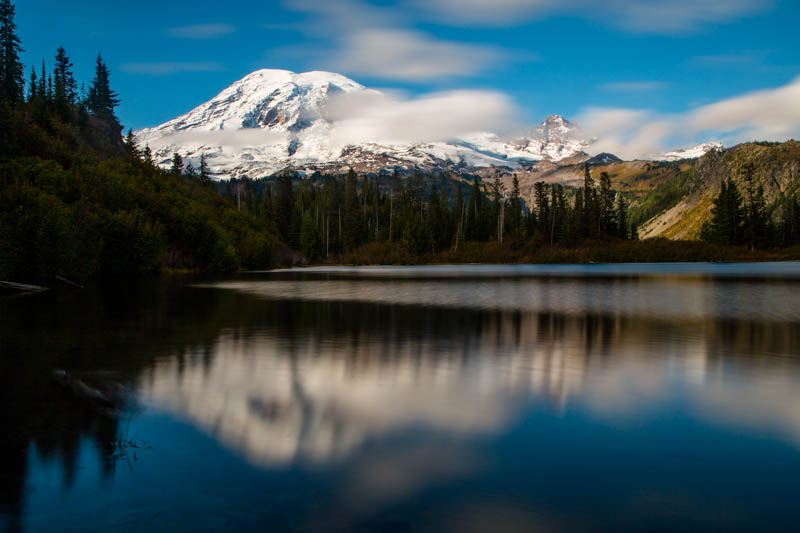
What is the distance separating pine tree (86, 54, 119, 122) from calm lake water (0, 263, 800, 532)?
176 meters

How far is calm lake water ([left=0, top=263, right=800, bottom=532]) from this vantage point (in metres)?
8.31

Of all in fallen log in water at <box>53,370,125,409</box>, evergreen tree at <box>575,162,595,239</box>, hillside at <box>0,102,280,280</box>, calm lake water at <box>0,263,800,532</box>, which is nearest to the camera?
calm lake water at <box>0,263,800,532</box>

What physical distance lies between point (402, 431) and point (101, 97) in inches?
7900

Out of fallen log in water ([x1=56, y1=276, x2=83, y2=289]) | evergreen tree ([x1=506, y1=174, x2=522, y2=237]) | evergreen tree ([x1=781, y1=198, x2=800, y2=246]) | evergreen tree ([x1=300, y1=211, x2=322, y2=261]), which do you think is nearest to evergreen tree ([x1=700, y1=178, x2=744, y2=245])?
evergreen tree ([x1=781, y1=198, x2=800, y2=246])

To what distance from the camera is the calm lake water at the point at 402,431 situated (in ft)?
27.3

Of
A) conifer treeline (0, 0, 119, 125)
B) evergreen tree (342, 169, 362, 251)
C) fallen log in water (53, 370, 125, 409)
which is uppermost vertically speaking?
conifer treeline (0, 0, 119, 125)

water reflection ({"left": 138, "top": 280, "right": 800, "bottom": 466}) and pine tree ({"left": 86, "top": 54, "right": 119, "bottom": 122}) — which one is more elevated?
pine tree ({"left": 86, "top": 54, "right": 119, "bottom": 122})

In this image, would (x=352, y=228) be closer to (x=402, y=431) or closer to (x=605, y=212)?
(x=605, y=212)

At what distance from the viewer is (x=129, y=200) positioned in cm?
9338

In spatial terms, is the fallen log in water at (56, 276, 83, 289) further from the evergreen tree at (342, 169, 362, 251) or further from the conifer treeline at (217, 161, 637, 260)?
the evergreen tree at (342, 169, 362, 251)

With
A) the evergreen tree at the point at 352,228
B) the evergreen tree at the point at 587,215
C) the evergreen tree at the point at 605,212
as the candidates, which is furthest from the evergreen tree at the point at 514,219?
the evergreen tree at the point at 352,228

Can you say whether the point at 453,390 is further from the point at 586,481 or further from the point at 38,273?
the point at 38,273

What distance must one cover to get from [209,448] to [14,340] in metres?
17.6

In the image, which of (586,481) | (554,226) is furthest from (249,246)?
(586,481)
